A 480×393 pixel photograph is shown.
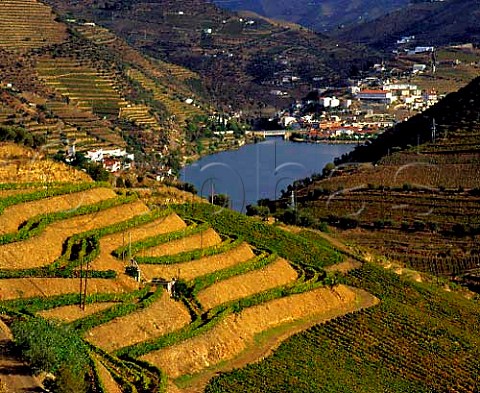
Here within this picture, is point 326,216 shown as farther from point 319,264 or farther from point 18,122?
point 18,122

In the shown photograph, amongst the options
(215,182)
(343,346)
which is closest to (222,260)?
(343,346)

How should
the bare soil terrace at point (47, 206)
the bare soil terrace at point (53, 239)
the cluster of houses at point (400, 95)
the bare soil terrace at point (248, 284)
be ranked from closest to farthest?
the bare soil terrace at point (53, 239)
the bare soil terrace at point (248, 284)
the bare soil terrace at point (47, 206)
the cluster of houses at point (400, 95)

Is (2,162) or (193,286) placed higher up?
(2,162)

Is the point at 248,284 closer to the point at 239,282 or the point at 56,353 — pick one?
the point at 239,282

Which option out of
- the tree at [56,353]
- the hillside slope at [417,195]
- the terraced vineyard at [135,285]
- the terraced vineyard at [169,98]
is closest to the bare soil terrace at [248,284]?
the terraced vineyard at [135,285]

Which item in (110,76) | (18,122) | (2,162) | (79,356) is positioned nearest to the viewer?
(79,356)

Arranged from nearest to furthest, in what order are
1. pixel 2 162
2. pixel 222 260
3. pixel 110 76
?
pixel 222 260 → pixel 2 162 → pixel 110 76

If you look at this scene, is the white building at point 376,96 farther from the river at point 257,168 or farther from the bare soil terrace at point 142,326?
the bare soil terrace at point 142,326
